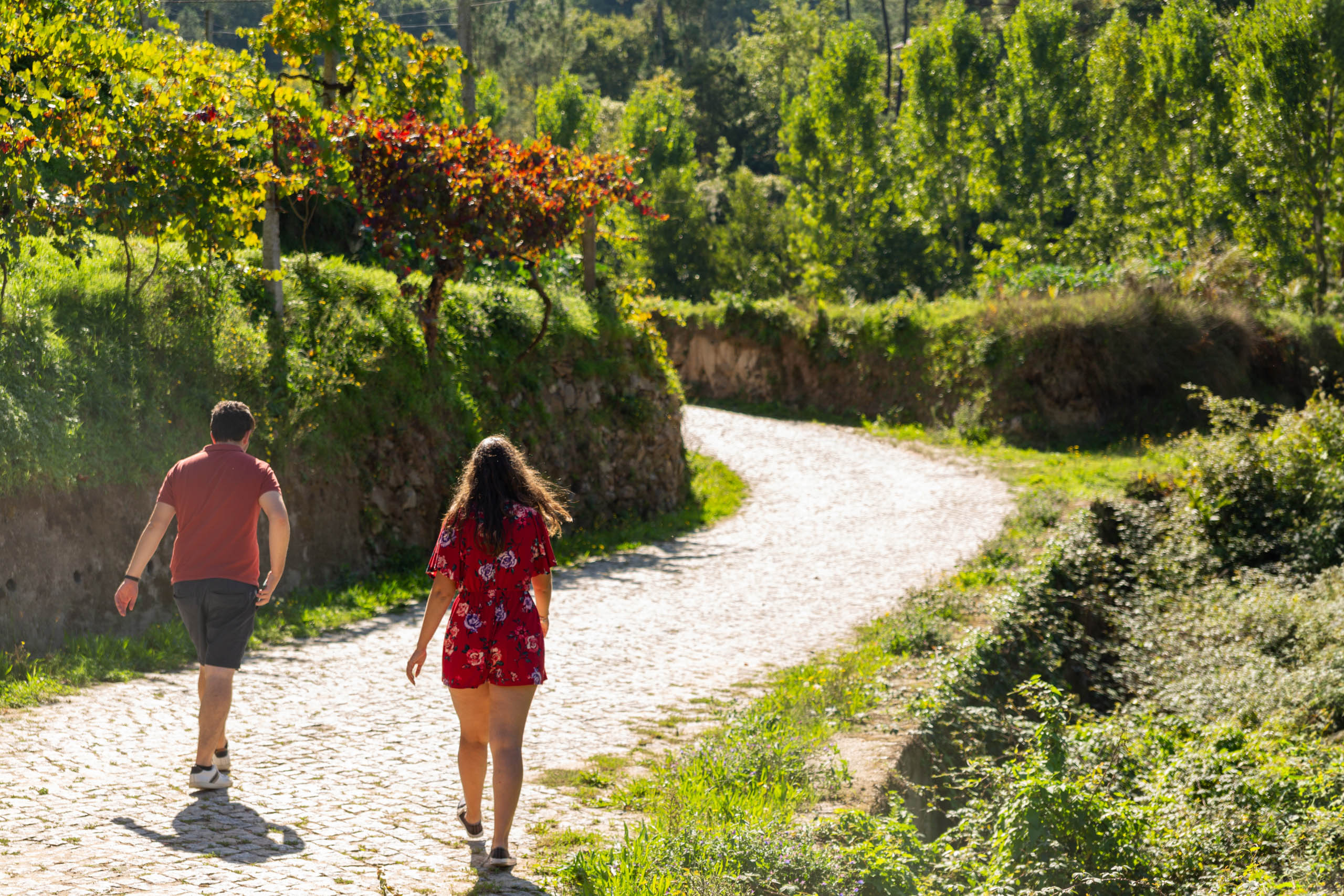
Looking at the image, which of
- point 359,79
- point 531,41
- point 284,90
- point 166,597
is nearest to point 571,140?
point 531,41

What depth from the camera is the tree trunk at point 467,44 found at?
19547mm

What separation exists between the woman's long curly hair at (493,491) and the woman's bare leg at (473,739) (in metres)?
0.62

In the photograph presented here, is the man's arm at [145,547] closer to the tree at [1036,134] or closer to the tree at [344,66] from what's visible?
the tree at [344,66]

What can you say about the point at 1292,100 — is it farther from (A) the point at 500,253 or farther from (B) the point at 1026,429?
(A) the point at 500,253

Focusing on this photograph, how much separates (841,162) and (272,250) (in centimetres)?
3000

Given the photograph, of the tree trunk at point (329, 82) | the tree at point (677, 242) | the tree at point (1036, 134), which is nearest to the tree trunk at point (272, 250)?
the tree trunk at point (329, 82)

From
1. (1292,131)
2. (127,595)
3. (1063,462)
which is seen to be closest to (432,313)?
(127,595)

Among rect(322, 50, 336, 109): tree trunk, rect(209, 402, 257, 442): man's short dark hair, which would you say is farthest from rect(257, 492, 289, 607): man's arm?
rect(322, 50, 336, 109): tree trunk

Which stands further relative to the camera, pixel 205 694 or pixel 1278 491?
pixel 1278 491

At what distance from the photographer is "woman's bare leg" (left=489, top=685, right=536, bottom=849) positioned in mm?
4633

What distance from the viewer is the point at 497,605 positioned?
466 centimetres

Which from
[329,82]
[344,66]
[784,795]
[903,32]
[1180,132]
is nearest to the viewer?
[784,795]

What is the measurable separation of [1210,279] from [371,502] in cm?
1919

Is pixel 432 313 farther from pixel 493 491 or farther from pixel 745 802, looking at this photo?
pixel 493 491
